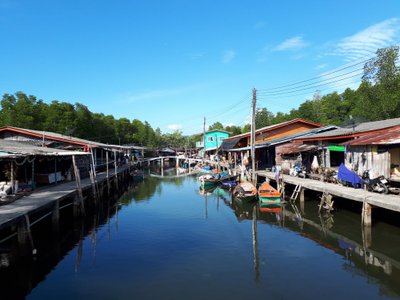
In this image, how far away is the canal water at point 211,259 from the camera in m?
10.1

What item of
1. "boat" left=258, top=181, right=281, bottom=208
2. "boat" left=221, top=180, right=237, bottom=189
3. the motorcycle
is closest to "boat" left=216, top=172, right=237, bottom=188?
"boat" left=221, top=180, right=237, bottom=189

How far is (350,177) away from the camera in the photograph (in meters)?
18.7

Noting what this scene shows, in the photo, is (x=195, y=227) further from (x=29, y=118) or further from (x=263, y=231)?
(x=29, y=118)

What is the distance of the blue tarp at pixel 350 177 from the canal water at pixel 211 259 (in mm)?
1803

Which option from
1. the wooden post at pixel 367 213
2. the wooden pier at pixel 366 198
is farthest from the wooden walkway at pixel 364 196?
the wooden post at pixel 367 213

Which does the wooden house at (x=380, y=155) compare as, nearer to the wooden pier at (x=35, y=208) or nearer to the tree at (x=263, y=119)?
the wooden pier at (x=35, y=208)

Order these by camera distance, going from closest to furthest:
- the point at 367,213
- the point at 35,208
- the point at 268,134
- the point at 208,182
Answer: the point at 35,208, the point at 367,213, the point at 208,182, the point at 268,134

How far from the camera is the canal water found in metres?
10.1

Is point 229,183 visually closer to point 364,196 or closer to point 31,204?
point 364,196

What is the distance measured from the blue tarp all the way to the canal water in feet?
5.92

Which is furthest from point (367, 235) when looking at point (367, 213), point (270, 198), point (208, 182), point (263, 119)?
point (263, 119)

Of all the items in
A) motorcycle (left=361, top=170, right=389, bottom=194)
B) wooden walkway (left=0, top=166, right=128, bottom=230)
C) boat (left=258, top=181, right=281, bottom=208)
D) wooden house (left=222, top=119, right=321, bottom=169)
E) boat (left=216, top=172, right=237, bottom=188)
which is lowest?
boat (left=258, top=181, right=281, bottom=208)

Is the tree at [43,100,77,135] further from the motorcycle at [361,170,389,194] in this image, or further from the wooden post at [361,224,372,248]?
the wooden post at [361,224,372,248]

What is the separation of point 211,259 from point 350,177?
10445 millimetres
